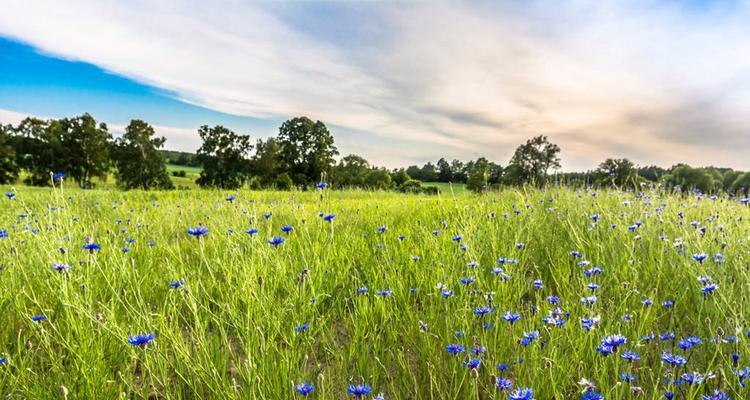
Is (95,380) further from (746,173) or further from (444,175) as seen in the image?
(444,175)

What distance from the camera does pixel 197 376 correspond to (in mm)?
1854

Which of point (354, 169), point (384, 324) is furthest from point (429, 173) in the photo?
point (384, 324)

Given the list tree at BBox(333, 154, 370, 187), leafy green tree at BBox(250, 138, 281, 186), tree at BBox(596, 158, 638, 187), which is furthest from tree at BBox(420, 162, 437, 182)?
tree at BBox(596, 158, 638, 187)

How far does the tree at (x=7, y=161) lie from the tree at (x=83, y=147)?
4.98 metres

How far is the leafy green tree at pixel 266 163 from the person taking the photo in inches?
1811

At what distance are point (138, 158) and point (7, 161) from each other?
1726 centimetres

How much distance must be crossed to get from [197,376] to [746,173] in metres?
63.0

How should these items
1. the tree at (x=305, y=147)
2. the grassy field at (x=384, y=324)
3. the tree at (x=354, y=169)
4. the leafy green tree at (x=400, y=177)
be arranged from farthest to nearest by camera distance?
1. the leafy green tree at (x=400, y=177)
2. the tree at (x=354, y=169)
3. the tree at (x=305, y=147)
4. the grassy field at (x=384, y=324)

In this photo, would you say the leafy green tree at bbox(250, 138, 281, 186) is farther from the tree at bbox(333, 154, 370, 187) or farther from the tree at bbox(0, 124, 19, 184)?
the tree at bbox(0, 124, 19, 184)

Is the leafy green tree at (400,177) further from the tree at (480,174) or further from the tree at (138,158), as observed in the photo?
the tree at (138,158)

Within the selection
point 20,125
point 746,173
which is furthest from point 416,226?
point 20,125

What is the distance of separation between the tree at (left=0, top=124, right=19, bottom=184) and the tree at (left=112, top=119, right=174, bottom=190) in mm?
12541

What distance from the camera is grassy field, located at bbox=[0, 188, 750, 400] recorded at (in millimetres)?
1800

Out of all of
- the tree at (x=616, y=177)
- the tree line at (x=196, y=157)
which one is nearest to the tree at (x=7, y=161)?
the tree line at (x=196, y=157)
